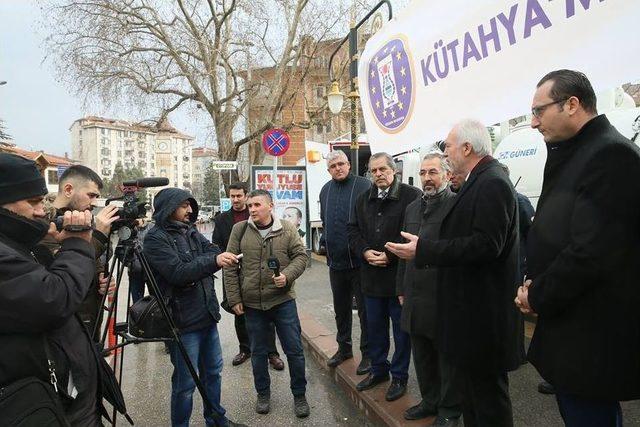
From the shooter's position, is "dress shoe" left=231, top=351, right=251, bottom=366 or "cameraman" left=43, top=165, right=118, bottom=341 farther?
"dress shoe" left=231, top=351, right=251, bottom=366

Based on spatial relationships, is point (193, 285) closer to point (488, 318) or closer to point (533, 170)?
point (488, 318)

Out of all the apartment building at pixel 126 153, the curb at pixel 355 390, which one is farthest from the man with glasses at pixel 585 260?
the apartment building at pixel 126 153

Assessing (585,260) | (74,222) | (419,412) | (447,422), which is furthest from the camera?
(419,412)

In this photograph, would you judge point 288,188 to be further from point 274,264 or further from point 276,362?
point 274,264

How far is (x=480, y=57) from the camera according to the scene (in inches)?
82.4

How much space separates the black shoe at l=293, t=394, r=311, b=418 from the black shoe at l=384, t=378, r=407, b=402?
0.65 meters

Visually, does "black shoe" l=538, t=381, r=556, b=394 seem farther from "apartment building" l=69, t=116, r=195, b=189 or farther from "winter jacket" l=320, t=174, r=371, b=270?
"apartment building" l=69, t=116, r=195, b=189

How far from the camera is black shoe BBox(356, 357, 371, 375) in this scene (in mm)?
3654

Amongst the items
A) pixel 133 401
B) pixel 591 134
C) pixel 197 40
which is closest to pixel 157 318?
pixel 133 401

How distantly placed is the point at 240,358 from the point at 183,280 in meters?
2.17

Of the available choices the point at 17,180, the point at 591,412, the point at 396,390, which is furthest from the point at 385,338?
the point at 17,180

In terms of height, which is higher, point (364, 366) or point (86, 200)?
point (86, 200)

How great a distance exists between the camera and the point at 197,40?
1642 centimetres

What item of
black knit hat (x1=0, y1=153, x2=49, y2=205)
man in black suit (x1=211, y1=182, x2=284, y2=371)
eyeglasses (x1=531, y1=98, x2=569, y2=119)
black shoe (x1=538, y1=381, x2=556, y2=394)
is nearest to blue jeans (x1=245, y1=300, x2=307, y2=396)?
man in black suit (x1=211, y1=182, x2=284, y2=371)
